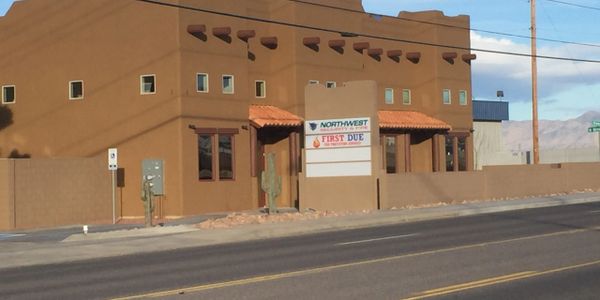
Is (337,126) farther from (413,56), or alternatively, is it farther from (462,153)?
(462,153)

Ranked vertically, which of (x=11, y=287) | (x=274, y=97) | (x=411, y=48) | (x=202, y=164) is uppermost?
(x=411, y=48)

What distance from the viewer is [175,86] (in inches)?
1258

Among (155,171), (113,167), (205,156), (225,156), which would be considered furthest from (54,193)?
(225,156)

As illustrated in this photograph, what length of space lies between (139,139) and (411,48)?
17295 millimetres

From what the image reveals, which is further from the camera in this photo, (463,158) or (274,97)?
(463,158)

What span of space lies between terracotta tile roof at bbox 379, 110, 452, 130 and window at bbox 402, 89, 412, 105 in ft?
2.00

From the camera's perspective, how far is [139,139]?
107ft

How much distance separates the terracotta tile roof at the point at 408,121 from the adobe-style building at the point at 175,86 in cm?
25

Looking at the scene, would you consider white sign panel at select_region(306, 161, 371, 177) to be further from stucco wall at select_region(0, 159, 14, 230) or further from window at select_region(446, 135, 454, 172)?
window at select_region(446, 135, 454, 172)

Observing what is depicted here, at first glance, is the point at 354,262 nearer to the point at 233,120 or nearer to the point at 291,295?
the point at 291,295

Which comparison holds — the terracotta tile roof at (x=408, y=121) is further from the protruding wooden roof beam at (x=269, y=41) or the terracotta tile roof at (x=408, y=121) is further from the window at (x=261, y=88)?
the protruding wooden roof beam at (x=269, y=41)

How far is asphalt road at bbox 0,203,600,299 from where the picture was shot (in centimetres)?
1179

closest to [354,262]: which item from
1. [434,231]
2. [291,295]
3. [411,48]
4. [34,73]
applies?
[291,295]

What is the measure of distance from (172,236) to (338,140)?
426 inches
